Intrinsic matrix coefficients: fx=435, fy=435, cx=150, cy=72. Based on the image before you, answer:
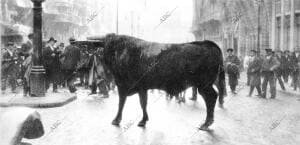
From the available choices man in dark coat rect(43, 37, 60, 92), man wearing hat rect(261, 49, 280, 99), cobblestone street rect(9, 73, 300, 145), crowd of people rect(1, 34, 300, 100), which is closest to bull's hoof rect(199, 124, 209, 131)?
cobblestone street rect(9, 73, 300, 145)

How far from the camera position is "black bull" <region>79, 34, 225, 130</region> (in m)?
8.23

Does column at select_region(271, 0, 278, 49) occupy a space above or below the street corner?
above

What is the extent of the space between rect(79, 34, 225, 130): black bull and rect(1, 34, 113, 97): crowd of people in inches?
150

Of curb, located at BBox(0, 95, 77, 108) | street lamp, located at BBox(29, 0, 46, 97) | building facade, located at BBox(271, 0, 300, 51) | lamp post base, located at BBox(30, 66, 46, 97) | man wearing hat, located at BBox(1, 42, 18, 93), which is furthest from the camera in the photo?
building facade, located at BBox(271, 0, 300, 51)

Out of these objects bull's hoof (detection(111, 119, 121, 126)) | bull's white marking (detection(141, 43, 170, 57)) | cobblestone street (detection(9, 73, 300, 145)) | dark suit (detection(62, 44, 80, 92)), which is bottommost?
cobblestone street (detection(9, 73, 300, 145))

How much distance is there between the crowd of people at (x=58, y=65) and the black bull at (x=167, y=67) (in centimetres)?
382

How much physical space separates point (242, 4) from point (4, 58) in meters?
21.6

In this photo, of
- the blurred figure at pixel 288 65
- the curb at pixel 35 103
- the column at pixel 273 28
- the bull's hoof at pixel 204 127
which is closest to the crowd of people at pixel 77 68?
the curb at pixel 35 103

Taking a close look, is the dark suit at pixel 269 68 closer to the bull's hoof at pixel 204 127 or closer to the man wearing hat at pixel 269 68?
the man wearing hat at pixel 269 68

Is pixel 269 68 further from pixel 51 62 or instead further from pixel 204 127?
pixel 51 62

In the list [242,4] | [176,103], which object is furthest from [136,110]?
[242,4]

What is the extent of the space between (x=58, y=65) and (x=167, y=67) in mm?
8085

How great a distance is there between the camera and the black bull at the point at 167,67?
8234 mm

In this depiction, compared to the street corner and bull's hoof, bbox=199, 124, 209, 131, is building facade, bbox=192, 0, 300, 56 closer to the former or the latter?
the street corner
